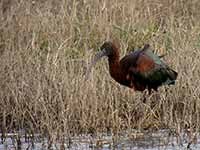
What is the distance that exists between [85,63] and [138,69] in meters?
1.18

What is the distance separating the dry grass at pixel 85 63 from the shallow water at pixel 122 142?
10 cm

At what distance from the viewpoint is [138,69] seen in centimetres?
988

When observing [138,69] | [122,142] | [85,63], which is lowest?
[122,142]

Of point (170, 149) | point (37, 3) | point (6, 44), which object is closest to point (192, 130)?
point (170, 149)

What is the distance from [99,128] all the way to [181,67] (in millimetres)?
1562

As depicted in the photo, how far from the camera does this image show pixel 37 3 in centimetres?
1358

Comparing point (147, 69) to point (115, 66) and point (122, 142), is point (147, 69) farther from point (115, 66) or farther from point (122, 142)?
point (122, 142)

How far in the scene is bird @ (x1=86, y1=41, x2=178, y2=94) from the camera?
32.2ft

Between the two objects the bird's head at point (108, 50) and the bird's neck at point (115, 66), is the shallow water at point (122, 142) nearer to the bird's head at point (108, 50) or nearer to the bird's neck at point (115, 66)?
the bird's neck at point (115, 66)

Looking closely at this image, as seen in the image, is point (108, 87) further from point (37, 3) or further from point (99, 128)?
point (37, 3)

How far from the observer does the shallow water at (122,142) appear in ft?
28.5

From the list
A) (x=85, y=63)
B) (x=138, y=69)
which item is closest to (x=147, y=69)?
(x=138, y=69)

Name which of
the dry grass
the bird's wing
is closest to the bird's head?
the bird's wing

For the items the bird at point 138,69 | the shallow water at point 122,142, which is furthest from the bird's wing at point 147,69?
the shallow water at point 122,142
